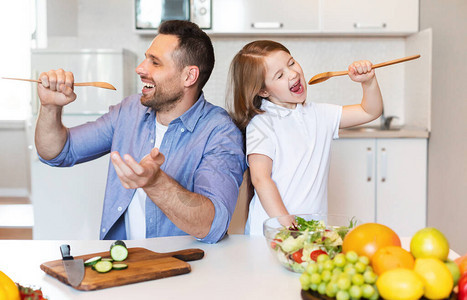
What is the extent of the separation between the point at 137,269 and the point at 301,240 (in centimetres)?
36

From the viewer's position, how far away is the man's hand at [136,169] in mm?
1197

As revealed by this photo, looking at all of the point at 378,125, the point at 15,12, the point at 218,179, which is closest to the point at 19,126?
the point at 15,12

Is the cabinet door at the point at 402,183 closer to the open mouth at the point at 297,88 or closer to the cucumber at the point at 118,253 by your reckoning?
the open mouth at the point at 297,88

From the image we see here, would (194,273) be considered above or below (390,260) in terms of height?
below

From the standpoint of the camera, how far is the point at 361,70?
5.86 ft

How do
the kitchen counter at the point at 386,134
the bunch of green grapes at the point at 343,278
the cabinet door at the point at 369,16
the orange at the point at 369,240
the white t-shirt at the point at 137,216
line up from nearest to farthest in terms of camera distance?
the bunch of green grapes at the point at 343,278 → the orange at the point at 369,240 → the white t-shirt at the point at 137,216 → the kitchen counter at the point at 386,134 → the cabinet door at the point at 369,16

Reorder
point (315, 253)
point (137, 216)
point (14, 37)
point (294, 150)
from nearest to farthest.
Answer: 1. point (315, 253)
2. point (137, 216)
3. point (294, 150)
4. point (14, 37)

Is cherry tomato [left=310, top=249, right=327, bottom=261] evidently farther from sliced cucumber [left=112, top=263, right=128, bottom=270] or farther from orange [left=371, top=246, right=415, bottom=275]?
sliced cucumber [left=112, top=263, right=128, bottom=270]

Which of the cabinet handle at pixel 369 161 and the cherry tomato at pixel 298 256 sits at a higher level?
the cherry tomato at pixel 298 256

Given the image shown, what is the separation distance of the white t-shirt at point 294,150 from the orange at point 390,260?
94 centimetres

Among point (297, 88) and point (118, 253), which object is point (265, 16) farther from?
point (118, 253)

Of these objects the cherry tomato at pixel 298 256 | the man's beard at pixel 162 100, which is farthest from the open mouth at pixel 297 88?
the cherry tomato at pixel 298 256

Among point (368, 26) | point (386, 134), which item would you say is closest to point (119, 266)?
point (386, 134)

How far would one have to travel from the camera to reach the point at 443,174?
3.26m
